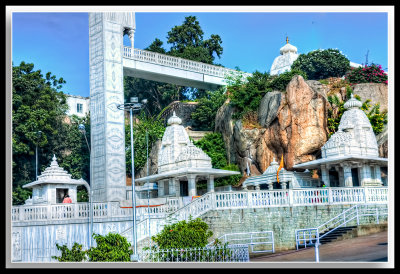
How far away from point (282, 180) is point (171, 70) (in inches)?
479

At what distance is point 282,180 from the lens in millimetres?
29078

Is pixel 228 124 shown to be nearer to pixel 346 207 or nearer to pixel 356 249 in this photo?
pixel 346 207

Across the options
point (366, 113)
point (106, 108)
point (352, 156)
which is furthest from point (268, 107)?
point (106, 108)

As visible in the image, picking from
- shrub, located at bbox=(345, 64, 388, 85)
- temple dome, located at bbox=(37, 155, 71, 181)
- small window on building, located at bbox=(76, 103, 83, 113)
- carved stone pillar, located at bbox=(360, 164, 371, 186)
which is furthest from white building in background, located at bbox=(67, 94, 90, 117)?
carved stone pillar, located at bbox=(360, 164, 371, 186)

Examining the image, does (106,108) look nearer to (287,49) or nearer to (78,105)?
(287,49)

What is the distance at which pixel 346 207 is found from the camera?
2344 centimetres

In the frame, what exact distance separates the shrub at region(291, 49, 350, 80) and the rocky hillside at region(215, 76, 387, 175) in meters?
5.93

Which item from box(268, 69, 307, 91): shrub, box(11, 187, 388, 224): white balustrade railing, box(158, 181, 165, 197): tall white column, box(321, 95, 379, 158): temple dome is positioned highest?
box(268, 69, 307, 91): shrub

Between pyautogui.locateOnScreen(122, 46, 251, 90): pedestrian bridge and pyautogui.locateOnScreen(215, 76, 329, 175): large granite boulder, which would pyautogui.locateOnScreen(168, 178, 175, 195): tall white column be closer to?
pyautogui.locateOnScreen(215, 76, 329, 175): large granite boulder

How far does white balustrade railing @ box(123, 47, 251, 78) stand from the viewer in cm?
3569

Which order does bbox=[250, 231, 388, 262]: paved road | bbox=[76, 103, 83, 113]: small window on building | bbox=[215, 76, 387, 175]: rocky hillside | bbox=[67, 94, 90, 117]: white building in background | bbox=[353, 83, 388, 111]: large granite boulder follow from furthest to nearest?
bbox=[76, 103, 83, 113]: small window on building → bbox=[67, 94, 90, 117]: white building in background → bbox=[353, 83, 388, 111]: large granite boulder → bbox=[215, 76, 387, 175]: rocky hillside → bbox=[250, 231, 388, 262]: paved road

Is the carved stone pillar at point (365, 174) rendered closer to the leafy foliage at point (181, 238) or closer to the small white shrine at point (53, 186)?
the leafy foliage at point (181, 238)

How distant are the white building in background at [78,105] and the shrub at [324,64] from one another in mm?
21377
